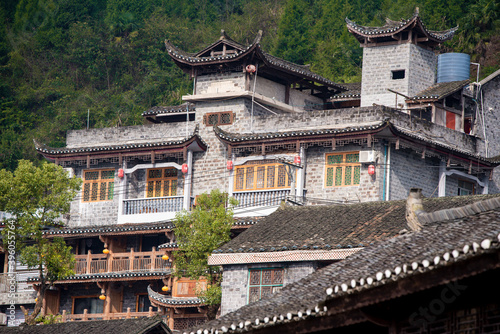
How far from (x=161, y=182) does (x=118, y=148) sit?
2186 millimetres

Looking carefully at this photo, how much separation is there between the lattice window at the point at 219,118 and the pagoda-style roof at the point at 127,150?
98 centimetres

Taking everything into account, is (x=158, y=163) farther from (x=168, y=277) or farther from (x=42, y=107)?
(x=42, y=107)

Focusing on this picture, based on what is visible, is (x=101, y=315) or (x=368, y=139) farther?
(x=101, y=315)

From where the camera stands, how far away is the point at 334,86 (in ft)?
136

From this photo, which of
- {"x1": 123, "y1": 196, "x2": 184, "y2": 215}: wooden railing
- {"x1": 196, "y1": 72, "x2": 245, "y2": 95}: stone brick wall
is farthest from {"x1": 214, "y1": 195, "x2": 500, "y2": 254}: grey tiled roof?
{"x1": 196, "y1": 72, "x2": 245, "y2": 95}: stone brick wall

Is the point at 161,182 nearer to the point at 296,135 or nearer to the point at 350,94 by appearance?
the point at 296,135

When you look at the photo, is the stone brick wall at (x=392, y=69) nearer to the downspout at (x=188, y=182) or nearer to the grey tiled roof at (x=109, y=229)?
the downspout at (x=188, y=182)

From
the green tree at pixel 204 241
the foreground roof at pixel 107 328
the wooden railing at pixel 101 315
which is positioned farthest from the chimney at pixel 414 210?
the wooden railing at pixel 101 315

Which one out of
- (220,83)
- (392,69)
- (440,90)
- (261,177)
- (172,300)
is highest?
(392,69)

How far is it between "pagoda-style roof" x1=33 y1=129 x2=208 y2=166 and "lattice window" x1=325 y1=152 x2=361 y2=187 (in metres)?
5.50

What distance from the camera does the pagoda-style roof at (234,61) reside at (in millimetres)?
37969

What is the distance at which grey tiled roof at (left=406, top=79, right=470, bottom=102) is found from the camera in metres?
37.7

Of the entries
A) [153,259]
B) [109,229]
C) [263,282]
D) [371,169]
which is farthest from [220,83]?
[263,282]

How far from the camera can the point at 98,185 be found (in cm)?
4016
